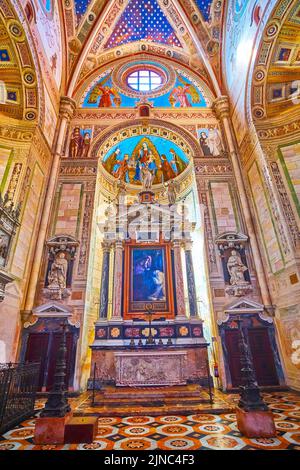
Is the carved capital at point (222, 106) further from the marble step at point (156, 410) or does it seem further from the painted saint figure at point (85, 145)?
the marble step at point (156, 410)

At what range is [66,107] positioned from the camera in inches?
483

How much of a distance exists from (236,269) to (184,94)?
9978mm

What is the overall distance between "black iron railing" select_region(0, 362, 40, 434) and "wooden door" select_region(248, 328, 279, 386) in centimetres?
636

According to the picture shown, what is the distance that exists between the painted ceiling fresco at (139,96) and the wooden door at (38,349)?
36.9ft

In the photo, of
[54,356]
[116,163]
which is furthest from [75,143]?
[54,356]

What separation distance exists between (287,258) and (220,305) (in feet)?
8.71

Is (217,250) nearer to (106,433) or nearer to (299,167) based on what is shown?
(299,167)

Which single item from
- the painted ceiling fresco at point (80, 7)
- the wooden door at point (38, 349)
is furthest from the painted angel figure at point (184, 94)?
the wooden door at point (38, 349)

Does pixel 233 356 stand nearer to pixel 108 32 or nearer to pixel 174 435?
pixel 174 435

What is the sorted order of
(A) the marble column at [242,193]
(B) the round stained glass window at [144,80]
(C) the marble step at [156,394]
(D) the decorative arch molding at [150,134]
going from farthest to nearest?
(B) the round stained glass window at [144,80] < (D) the decorative arch molding at [150,134] < (A) the marble column at [242,193] < (C) the marble step at [156,394]

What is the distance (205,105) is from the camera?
1328 cm

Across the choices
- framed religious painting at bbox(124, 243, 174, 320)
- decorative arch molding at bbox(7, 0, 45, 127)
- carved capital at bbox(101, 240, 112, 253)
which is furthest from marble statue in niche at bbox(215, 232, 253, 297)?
decorative arch molding at bbox(7, 0, 45, 127)

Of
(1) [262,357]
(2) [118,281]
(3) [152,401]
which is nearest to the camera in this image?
(3) [152,401]

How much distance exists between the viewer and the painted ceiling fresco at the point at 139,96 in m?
13.5
